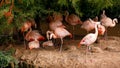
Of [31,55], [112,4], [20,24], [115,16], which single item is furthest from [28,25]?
[115,16]

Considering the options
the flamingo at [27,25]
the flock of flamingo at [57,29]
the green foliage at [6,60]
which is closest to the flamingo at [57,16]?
the flock of flamingo at [57,29]

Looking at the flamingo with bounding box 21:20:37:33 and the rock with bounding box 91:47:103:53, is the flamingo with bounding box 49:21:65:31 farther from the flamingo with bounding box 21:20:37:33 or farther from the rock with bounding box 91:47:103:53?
the rock with bounding box 91:47:103:53

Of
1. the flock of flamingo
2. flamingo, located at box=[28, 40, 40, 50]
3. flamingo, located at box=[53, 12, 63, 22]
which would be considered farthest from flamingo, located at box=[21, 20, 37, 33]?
flamingo, located at box=[53, 12, 63, 22]

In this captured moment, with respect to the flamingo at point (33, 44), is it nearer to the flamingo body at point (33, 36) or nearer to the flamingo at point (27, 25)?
the flamingo body at point (33, 36)

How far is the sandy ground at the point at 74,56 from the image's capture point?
5682mm

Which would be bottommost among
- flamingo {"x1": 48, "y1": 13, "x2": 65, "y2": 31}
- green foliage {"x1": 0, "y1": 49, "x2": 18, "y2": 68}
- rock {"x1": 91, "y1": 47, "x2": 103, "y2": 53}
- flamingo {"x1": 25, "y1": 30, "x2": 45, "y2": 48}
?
Result: green foliage {"x1": 0, "y1": 49, "x2": 18, "y2": 68}

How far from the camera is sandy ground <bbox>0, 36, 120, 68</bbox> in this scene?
5.68 meters

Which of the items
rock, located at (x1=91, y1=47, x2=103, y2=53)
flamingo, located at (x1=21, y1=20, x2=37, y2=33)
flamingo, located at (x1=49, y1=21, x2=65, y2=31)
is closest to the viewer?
rock, located at (x1=91, y1=47, x2=103, y2=53)

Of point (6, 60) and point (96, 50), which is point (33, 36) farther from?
point (96, 50)

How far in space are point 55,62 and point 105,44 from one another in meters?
1.22

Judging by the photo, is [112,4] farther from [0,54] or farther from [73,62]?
[0,54]

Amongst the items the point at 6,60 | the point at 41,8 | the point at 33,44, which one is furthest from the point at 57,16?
the point at 6,60

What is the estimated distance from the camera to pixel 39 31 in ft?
23.4

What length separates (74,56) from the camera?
5.96 m
